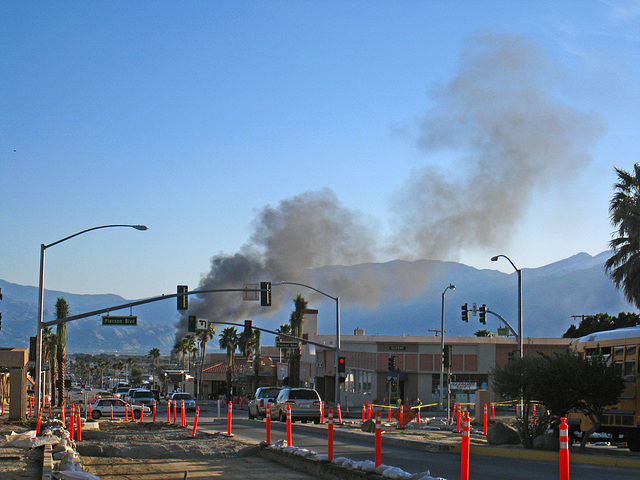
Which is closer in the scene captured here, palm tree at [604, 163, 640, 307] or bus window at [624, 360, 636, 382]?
bus window at [624, 360, 636, 382]

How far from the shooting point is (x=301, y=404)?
3366 centimetres

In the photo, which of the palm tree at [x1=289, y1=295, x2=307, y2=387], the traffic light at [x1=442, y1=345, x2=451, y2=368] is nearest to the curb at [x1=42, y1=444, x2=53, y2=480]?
the traffic light at [x1=442, y1=345, x2=451, y2=368]

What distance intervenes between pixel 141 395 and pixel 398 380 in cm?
1970

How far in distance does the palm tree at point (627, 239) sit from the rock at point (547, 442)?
19.6 meters

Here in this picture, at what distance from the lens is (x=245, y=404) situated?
67812 millimetres

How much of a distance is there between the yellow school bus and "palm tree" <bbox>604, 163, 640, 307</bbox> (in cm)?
1758

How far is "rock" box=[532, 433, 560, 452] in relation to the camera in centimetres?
1888

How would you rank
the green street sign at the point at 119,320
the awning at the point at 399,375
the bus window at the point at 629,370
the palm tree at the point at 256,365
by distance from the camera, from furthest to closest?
the palm tree at the point at 256,365
the awning at the point at 399,375
the green street sign at the point at 119,320
the bus window at the point at 629,370

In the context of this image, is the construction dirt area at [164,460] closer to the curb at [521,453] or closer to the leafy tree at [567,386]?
the curb at [521,453]

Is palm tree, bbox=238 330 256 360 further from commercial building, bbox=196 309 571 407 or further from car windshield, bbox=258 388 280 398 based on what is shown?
car windshield, bbox=258 388 280 398

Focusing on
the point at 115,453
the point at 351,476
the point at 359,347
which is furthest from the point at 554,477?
the point at 359,347

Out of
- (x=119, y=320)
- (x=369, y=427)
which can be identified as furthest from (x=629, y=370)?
(x=119, y=320)

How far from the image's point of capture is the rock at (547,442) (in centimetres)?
1888

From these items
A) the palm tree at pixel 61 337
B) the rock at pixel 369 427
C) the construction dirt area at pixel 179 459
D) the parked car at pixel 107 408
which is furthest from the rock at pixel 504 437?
the palm tree at pixel 61 337
